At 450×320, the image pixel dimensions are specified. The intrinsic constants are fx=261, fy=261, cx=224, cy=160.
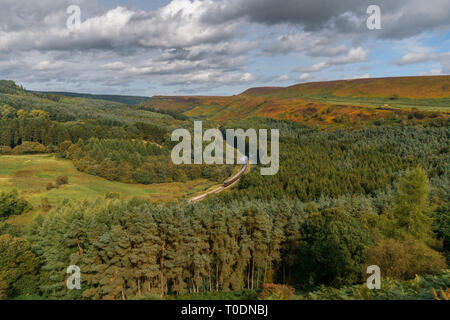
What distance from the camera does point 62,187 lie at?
9912 centimetres

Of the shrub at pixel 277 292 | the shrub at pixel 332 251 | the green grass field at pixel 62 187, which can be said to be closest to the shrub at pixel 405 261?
the shrub at pixel 332 251

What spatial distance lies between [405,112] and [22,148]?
804 ft

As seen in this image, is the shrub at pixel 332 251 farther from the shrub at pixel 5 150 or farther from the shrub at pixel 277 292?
the shrub at pixel 5 150

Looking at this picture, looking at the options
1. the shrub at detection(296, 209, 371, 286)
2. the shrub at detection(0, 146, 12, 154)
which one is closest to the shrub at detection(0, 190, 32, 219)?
the shrub at detection(0, 146, 12, 154)

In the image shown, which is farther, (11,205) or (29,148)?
(29,148)

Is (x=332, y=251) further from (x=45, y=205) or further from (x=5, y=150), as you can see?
(x=5, y=150)

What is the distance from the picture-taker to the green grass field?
90625mm

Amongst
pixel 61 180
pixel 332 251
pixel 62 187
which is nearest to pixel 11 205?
pixel 62 187

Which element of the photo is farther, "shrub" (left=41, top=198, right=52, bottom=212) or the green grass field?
the green grass field

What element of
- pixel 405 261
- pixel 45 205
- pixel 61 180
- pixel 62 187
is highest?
pixel 405 261

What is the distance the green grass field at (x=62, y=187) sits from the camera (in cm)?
9062

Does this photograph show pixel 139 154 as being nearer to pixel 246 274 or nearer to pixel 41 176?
pixel 41 176

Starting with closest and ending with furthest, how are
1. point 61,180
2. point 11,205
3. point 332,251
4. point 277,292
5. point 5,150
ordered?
point 277,292
point 332,251
point 11,205
point 61,180
point 5,150

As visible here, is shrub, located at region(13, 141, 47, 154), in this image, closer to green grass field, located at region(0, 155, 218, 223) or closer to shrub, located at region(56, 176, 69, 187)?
green grass field, located at region(0, 155, 218, 223)
